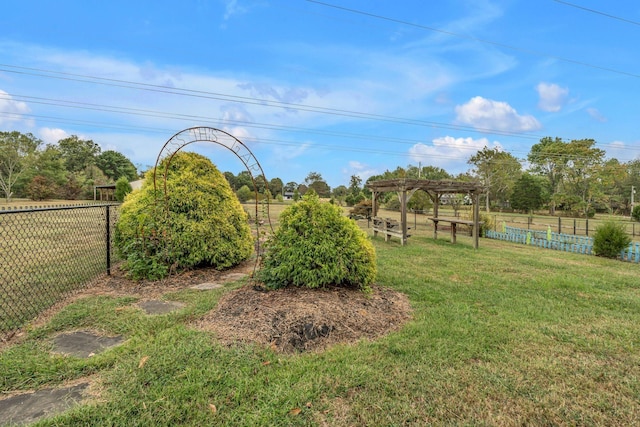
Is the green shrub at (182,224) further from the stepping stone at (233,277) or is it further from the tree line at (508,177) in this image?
the tree line at (508,177)

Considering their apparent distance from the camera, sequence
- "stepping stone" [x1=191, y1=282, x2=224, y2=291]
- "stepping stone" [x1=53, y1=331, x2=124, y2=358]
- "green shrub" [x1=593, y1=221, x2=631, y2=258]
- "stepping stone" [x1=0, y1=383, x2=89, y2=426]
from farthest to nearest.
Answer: "green shrub" [x1=593, y1=221, x2=631, y2=258] < "stepping stone" [x1=191, y1=282, x2=224, y2=291] < "stepping stone" [x1=53, y1=331, x2=124, y2=358] < "stepping stone" [x1=0, y1=383, x2=89, y2=426]

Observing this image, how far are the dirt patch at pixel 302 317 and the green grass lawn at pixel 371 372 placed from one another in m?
0.14

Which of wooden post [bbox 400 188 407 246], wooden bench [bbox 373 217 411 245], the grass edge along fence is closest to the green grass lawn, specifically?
wooden post [bbox 400 188 407 246]

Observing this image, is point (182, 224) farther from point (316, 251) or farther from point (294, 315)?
point (294, 315)

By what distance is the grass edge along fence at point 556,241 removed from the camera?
317 inches

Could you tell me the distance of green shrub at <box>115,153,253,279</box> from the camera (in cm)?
468

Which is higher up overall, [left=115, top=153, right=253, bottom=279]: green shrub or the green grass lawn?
[left=115, top=153, right=253, bottom=279]: green shrub

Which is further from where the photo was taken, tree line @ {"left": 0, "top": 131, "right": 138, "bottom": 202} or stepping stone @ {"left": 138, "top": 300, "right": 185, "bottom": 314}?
tree line @ {"left": 0, "top": 131, "right": 138, "bottom": 202}

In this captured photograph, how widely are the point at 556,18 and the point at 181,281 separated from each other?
1172cm

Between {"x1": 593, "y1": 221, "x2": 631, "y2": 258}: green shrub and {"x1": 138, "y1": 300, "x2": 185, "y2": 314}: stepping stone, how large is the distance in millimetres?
10699

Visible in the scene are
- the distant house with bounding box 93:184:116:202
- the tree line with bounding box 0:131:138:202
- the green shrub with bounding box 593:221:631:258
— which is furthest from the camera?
the distant house with bounding box 93:184:116:202

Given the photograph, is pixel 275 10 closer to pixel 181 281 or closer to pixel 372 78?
pixel 372 78

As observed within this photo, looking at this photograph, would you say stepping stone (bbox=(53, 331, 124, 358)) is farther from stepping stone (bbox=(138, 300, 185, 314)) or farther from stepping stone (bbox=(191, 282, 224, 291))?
stepping stone (bbox=(191, 282, 224, 291))

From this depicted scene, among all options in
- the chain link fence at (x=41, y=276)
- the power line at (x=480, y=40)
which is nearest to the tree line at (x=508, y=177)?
the power line at (x=480, y=40)
